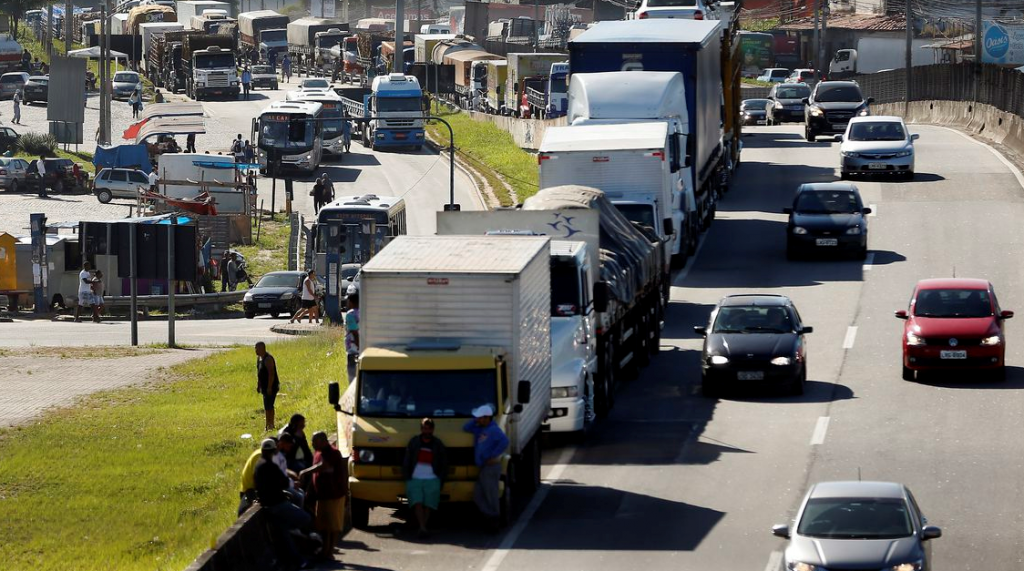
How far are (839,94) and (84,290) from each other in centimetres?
2713

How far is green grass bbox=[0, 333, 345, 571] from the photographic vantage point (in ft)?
62.1

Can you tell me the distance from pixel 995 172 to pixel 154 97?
225 ft

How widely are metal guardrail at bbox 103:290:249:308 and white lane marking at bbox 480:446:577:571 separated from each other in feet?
90.2

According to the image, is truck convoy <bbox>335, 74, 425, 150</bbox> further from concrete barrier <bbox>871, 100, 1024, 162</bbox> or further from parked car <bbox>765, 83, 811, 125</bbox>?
concrete barrier <bbox>871, 100, 1024, 162</bbox>

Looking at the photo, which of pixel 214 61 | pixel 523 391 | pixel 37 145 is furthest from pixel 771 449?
pixel 214 61

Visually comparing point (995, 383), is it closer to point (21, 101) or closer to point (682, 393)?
point (682, 393)

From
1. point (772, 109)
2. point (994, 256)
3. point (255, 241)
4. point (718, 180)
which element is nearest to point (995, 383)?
point (994, 256)

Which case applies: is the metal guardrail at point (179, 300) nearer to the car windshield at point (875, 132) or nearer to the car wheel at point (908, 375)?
the car windshield at point (875, 132)

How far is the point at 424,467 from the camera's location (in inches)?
695

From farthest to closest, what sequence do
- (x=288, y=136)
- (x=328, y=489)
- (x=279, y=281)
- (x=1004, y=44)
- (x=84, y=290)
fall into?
(x=1004, y=44)
(x=288, y=136)
(x=279, y=281)
(x=84, y=290)
(x=328, y=489)

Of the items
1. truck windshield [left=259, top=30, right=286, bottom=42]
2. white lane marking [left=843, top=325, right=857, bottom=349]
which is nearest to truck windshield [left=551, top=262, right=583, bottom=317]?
white lane marking [left=843, top=325, right=857, bottom=349]

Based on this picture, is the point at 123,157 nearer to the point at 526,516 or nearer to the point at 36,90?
the point at 36,90

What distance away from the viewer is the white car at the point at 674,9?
4853 cm

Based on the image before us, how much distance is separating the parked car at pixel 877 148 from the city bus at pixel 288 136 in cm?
2979
